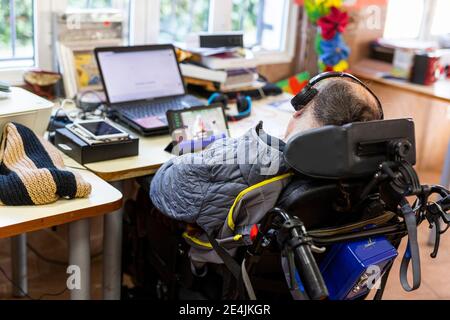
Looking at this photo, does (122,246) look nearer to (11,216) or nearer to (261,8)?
(11,216)

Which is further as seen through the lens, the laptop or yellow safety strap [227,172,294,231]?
the laptop

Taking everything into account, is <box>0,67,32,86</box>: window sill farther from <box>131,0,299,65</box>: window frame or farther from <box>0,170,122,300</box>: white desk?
<box>0,170,122,300</box>: white desk

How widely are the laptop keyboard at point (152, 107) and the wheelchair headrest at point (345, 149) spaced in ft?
3.36

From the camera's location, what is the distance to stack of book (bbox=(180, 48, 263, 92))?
2.50 metres

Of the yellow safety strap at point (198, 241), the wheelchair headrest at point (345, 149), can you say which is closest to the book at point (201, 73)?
the yellow safety strap at point (198, 241)

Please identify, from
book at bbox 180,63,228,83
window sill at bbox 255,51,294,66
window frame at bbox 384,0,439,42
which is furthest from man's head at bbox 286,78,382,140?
window frame at bbox 384,0,439,42

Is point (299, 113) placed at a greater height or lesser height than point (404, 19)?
lesser

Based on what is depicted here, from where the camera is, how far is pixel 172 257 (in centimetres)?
183

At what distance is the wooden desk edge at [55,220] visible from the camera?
1.42 metres

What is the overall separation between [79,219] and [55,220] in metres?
0.10

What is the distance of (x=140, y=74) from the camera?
2.28 metres

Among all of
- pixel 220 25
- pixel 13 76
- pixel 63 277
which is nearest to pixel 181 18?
pixel 220 25

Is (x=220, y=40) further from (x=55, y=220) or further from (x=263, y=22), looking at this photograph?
(x=55, y=220)

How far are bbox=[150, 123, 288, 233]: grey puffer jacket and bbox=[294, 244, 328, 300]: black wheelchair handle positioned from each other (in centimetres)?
30
